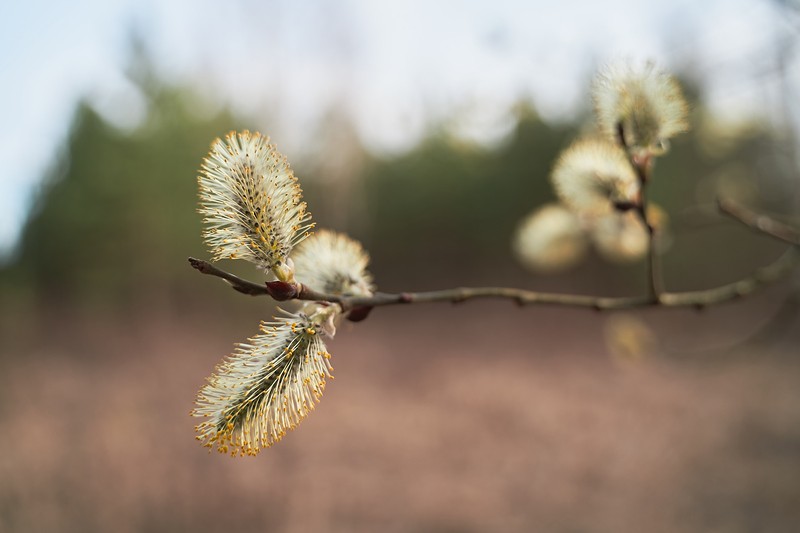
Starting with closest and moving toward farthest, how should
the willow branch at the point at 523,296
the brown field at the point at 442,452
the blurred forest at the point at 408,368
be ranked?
the willow branch at the point at 523,296, the brown field at the point at 442,452, the blurred forest at the point at 408,368

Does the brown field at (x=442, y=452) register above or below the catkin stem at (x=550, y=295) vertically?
below

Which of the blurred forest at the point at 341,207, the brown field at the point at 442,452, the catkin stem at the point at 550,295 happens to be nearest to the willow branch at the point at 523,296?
the catkin stem at the point at 550,295

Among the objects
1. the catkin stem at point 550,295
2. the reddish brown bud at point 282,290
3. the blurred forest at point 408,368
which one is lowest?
the blurred forest at point 408,368

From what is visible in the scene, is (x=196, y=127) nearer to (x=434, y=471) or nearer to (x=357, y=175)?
(x=357, y=175)

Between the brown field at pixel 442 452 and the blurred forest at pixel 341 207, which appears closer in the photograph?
the brown field at pixel 442 452

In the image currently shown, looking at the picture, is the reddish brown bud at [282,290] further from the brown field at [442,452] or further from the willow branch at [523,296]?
the brown field at [442,452]

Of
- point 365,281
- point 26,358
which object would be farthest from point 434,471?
point 26,358

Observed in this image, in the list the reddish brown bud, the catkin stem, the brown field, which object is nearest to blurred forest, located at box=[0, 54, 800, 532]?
the brown field
